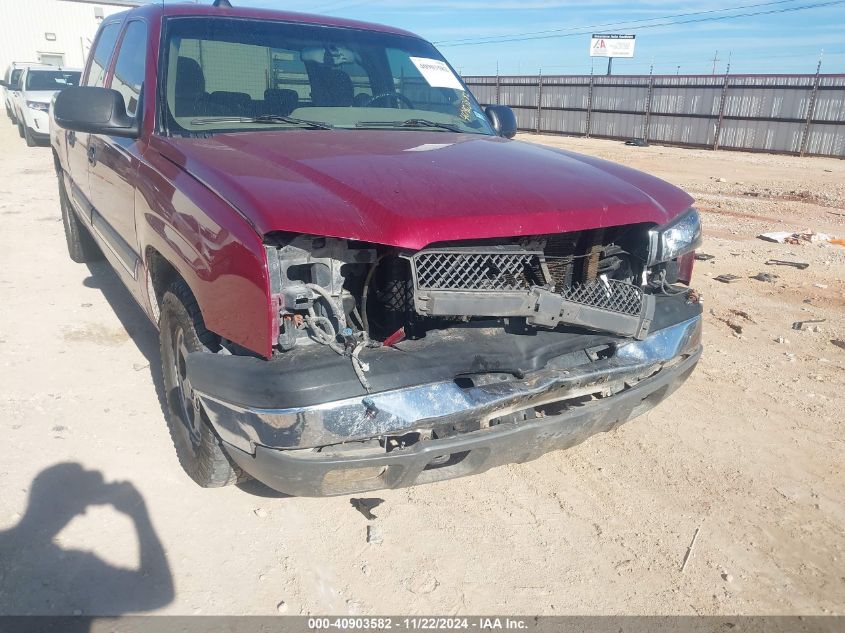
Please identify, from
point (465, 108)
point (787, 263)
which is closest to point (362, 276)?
point (465, 108)

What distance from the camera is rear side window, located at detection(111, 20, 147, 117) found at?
10.9ft

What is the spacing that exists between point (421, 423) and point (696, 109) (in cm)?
2105

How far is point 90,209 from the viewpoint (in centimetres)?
439

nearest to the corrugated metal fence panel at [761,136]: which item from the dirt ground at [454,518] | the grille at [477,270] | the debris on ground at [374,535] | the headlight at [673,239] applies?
the dirt ground at [454,518]

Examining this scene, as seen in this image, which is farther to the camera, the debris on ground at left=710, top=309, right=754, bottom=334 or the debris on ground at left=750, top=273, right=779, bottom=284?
the debris on ground at left=750, top=273, right=779, bottom=284

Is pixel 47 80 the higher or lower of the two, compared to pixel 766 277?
higher

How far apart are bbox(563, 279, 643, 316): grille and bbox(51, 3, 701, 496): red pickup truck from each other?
0.01m

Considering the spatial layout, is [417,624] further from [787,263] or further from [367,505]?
[787,263]

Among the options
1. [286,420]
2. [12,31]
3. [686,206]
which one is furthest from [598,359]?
[12,31]

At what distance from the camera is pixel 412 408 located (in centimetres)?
216

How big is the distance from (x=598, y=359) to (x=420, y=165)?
1027 millimetres

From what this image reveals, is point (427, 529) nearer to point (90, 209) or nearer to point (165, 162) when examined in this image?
point (165, 162)

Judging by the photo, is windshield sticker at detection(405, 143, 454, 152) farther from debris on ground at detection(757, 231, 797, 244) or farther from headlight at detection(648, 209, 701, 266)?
debris on ground at detection(757, 231, 797, 244)

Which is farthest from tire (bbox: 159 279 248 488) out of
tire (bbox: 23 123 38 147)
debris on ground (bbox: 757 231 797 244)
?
tire (bbox: 23 123 38 147)
